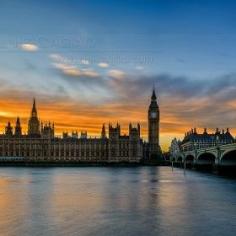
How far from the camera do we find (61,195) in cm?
4703

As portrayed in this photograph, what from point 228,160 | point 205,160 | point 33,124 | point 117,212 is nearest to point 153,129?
point 33,124

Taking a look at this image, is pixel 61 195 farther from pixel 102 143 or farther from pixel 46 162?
pixel 102 143

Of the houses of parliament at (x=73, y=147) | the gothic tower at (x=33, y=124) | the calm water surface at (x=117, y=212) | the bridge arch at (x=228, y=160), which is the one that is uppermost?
the gothic tower at (x=33, y=124)

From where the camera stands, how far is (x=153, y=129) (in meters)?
191

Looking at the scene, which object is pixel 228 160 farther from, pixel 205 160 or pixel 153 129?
pixel 153 129

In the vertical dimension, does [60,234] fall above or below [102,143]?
below

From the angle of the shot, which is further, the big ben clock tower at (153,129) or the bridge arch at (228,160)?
the big ben clock tower at (153,129)

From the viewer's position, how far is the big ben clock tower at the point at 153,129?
187 m

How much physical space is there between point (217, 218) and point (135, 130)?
144 m

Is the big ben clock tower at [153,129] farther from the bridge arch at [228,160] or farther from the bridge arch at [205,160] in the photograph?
the bridge arch at [228,160]

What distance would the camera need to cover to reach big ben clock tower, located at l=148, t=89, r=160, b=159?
614ft

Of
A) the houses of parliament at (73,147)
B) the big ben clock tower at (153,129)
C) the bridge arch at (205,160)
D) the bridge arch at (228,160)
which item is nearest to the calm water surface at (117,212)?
the bridge arch at (228,160)

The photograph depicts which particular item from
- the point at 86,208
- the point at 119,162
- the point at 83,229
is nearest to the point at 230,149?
the point at 86,208

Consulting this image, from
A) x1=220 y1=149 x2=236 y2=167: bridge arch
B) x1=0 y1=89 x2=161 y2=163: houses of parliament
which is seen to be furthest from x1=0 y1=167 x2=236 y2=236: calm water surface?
x1=0 y1=89 x2=161 y2=163: houses of parliament
